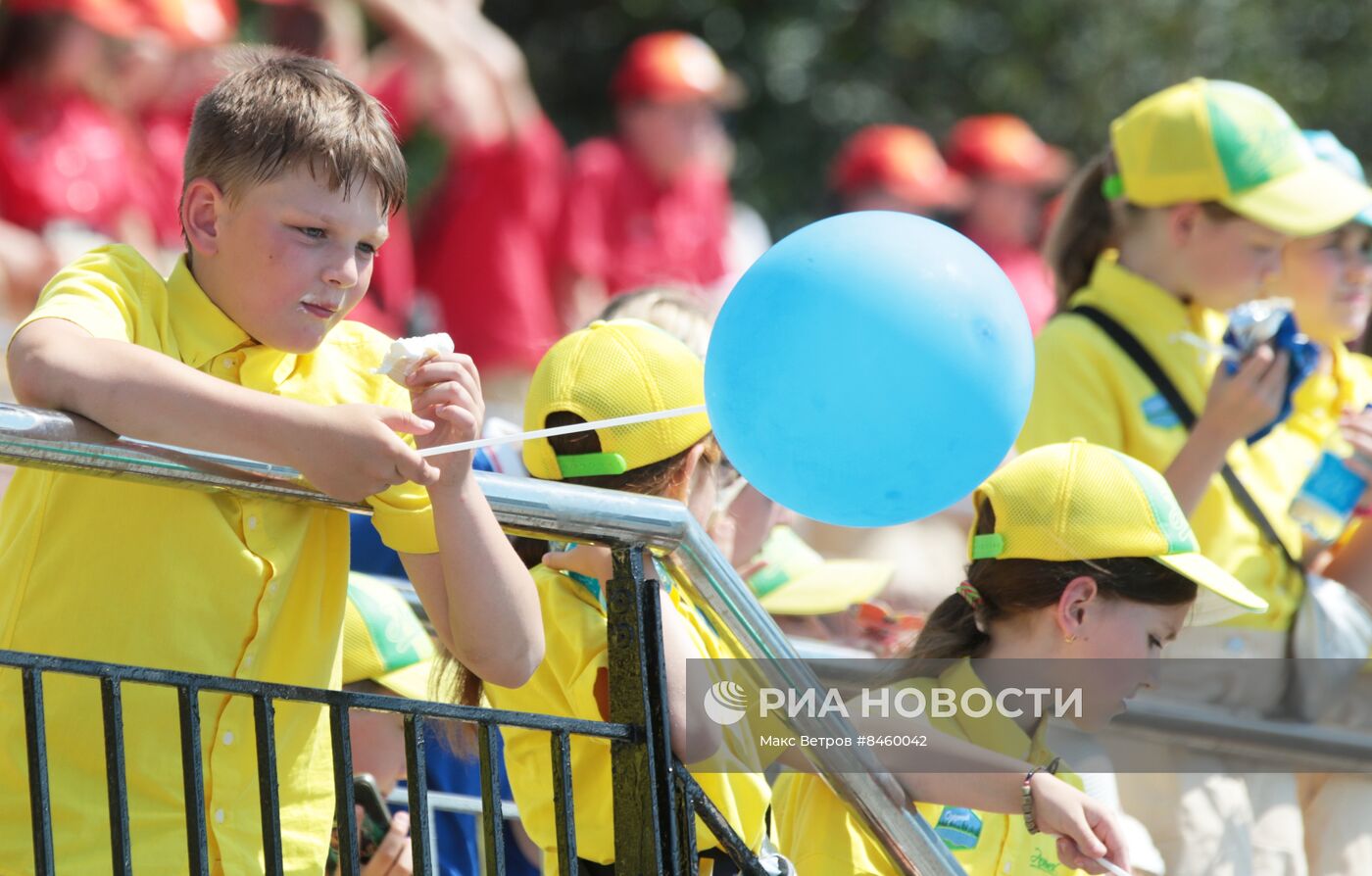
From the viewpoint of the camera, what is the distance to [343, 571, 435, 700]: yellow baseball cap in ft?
11.7

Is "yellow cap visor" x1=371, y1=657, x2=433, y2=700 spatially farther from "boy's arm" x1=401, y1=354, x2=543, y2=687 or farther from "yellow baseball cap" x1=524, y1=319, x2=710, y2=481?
"boy's arm" x1=401, y1=354, x2=543, y2=687

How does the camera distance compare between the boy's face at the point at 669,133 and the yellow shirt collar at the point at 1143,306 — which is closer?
the yellow shirt collar at the point at 1143,306

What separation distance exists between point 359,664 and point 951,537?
12.4ft

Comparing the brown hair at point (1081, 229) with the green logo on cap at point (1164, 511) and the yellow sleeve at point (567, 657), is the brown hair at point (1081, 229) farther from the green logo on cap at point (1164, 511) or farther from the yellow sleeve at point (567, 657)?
the yellow sleeve at point (567, 657)

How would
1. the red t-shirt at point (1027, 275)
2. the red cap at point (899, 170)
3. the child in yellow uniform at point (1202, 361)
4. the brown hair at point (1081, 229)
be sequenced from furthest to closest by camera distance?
the red cap at point (899, 170), the red t-shirt at point (1027, 275), the brown hair at point (1081, 229), the child in yellow uniform at point (1202, 361)

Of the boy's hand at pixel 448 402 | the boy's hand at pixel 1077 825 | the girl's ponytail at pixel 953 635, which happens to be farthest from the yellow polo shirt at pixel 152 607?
the girl's ponytail at pixel 953 635

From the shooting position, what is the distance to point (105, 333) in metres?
2.45

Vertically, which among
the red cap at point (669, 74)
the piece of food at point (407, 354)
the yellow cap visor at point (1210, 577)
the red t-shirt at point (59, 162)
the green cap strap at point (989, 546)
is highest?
the red cap at point (669, 74)

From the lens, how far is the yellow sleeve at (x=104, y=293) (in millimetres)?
2430

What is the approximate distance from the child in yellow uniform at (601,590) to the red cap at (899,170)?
Answer: 20.2 ft

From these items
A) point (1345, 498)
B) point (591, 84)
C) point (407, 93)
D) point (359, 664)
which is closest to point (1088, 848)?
point (359, 664)

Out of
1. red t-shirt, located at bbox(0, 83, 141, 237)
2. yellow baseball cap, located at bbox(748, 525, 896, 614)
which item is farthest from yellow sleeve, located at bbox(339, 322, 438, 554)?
red t-shirt, located at bbox(0, 83, 141, 237)

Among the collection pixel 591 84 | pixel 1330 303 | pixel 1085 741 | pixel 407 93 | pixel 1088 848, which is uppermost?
pixel 591 84

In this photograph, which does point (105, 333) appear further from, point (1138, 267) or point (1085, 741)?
point (1138, 267)
